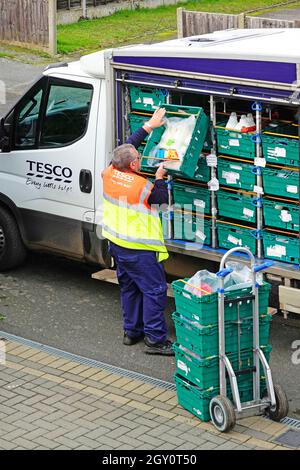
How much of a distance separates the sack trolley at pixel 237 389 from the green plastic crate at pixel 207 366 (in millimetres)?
55

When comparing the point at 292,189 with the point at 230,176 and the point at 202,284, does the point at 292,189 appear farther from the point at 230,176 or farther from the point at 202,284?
the point at 202,284

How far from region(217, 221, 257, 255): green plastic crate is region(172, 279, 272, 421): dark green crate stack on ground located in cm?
119

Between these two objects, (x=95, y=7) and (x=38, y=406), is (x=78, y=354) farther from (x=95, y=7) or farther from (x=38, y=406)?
(x=95, y=7)

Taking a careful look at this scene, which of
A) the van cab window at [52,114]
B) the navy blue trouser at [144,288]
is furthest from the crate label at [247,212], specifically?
the van cab window at [52,114]

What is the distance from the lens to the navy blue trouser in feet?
29.2

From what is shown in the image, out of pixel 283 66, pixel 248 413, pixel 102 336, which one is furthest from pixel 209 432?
pixel 283 66

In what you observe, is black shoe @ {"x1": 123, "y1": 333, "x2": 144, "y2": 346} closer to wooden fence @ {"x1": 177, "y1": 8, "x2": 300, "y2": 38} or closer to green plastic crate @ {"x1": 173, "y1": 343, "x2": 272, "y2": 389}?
green plastic crate @ {"x1": 173, "y1": 343, "x2": 272, "y2": 389}

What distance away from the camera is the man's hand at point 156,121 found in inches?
362

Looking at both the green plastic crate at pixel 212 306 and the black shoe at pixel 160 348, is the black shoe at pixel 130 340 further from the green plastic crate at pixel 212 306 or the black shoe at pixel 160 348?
the green plastic crate at pixel 212 306

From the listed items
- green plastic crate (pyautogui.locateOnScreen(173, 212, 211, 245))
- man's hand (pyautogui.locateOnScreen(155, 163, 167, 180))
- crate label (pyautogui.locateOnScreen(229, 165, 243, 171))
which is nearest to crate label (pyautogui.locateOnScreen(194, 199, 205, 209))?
green plastic crate (pyautogui.locateOnScreen(173, 212, 211, 245))

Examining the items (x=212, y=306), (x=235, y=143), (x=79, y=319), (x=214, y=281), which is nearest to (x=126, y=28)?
(x=79, y=319)

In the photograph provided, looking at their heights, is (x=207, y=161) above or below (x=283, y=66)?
below

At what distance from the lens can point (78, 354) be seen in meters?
9.22
